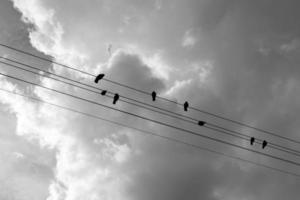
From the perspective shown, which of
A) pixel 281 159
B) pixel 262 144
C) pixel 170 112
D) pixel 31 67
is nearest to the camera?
pixel 31 67

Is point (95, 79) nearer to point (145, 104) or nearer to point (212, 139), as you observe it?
point (145, 104)

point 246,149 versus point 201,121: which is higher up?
point 201,121

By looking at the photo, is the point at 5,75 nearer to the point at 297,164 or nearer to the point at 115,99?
the point at 115,99

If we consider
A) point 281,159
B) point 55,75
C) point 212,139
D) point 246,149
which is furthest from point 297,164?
point 55,75

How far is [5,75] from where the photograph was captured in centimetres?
1543

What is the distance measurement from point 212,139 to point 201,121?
10.6 feet

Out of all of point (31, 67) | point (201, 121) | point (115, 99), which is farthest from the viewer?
point (201, 121)

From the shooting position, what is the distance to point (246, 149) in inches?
672

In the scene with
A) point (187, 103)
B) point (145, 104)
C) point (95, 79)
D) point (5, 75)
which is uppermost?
point (187, 103)

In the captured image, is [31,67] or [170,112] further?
[170,112]

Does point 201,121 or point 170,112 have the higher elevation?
point 201,121

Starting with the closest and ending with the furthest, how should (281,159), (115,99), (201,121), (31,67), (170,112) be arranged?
(31,67) → (170,112) → (281,159) → (115,99) → (201,121)

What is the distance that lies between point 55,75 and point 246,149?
10.6m

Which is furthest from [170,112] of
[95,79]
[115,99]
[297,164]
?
[297,164]
